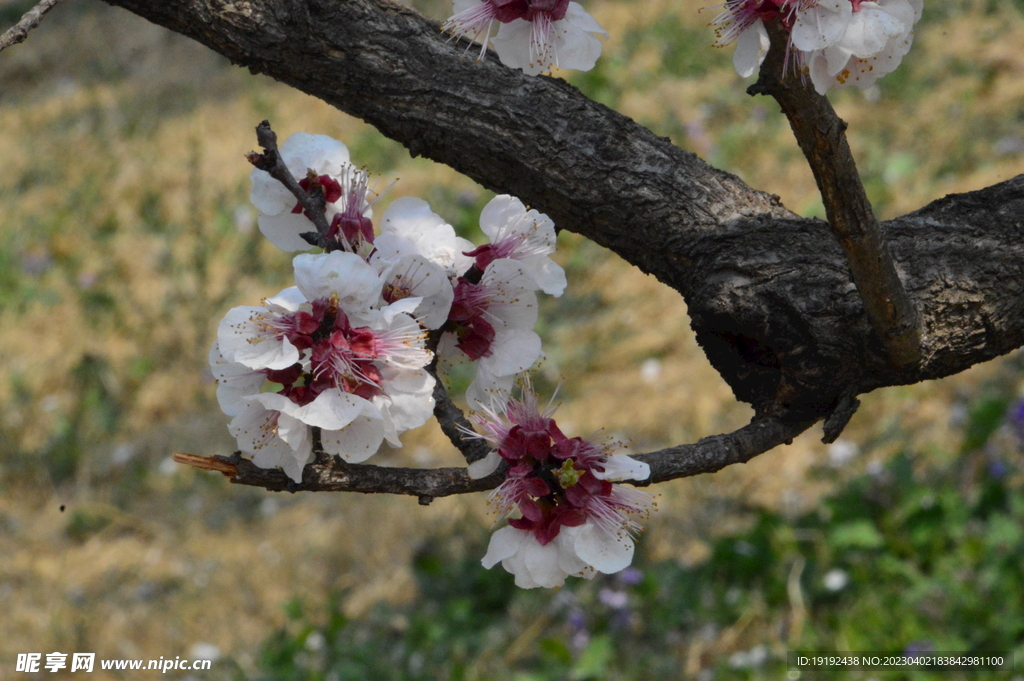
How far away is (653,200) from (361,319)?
1.75 feet

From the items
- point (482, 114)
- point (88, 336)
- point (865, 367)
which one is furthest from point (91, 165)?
point (865, 367)

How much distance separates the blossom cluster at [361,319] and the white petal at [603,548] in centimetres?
21

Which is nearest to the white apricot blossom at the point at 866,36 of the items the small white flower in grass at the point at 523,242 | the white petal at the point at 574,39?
the white petal at the point at 574,39

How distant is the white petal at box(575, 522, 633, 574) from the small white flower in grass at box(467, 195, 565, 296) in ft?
1.06

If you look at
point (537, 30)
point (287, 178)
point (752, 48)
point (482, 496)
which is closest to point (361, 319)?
point (287, 178)

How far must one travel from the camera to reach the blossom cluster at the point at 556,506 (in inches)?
39.3

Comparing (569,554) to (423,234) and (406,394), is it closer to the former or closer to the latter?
(406,394)

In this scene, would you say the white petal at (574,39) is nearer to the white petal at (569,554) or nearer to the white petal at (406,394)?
the white petal at (406,394)

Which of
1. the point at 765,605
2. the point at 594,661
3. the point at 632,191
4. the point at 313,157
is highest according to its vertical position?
the point at 632,191

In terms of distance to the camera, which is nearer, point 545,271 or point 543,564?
point 543,564

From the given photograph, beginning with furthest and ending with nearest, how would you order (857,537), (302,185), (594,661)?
(857,537)
(594,661)
(302,185)

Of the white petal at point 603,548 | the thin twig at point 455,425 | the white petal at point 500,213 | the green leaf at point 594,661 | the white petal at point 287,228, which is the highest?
the white petal at point 500,213

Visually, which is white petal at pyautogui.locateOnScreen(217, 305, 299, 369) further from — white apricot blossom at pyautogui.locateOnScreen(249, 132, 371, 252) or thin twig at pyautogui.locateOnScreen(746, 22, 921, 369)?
thin twig at pyautogui.locateOnScreen(746, 22, 921, 369)

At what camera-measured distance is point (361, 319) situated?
963 mm
